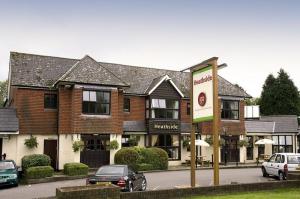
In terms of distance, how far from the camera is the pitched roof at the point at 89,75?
29672 millimetres

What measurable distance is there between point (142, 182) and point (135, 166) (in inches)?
376

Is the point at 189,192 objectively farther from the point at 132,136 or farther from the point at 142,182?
the point at 132,136

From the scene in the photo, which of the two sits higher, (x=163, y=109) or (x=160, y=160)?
(x=163, y=109)

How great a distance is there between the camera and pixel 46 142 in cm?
3028

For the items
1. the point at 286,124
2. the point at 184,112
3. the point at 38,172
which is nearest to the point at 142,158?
the point at 38,172

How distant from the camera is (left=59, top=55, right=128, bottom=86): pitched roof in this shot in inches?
1168

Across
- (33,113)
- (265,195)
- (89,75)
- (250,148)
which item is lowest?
(265,195)

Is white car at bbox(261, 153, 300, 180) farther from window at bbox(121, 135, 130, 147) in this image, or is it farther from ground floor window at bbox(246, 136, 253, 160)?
ground floor window at bbox(246, 136, 253, 160)

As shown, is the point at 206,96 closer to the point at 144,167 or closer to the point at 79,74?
the point at 144,167

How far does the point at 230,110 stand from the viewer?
38.0m

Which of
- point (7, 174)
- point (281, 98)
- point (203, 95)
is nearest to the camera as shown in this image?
point (203, 95)

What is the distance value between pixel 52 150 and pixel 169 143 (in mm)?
9896

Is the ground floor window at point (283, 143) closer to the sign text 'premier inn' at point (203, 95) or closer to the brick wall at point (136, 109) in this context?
the brick wall at point (136, 109)

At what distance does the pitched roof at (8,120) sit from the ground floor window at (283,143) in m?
25.9
